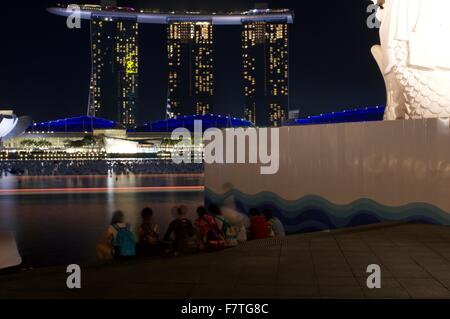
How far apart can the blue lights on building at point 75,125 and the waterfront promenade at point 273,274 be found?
105697 mm

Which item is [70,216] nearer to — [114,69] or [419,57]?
[419,57]

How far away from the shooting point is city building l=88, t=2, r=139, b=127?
13812 centimetres

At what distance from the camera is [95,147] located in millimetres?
106625

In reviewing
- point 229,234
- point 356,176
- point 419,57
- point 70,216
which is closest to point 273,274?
point 229,234

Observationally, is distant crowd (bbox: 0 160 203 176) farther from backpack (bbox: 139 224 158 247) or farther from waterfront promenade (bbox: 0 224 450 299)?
waterfront promenade (bbox: 0 224 450 299)

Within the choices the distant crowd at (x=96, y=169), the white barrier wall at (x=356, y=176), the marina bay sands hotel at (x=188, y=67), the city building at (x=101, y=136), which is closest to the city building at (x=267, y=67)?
the marina bay sands hotel at (x=188, y=67)

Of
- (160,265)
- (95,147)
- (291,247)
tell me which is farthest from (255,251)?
(95,147)

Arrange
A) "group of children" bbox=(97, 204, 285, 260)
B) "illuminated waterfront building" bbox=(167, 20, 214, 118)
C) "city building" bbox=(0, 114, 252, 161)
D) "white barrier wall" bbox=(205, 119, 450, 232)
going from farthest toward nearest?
"illuminated waterfront building" bbox=(167, 20, 214, 118), "city building" bbox=(0, 114, 252, 161), "white barrier wall" bbox=(205, 119, 450, 232), "group of children" bbox=(97, 204, 285, 260)

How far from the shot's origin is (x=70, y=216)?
44.6 ft

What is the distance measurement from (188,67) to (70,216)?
438ft

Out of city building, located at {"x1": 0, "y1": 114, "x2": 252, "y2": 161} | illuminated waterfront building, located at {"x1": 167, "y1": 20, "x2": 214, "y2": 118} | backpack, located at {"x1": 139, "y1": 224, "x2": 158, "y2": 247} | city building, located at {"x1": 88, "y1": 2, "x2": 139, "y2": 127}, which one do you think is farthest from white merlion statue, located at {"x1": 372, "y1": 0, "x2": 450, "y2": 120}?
illuminated waterfront building, located at {"x1": 167, "y1": 20, "x2": 214, "y2": 118}

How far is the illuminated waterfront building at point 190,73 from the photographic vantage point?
5650 inches
